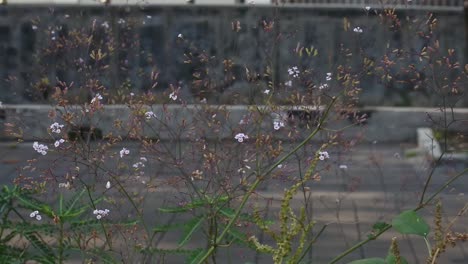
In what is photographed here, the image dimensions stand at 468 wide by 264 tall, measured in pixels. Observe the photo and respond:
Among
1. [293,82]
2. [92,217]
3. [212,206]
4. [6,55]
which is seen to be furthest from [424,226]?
[6,55]

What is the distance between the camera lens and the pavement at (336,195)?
5.29 metres

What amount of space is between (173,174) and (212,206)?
802 millimetres

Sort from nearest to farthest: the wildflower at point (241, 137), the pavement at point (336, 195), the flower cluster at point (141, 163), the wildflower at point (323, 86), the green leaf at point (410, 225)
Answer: the green leaf at point (410, 225) < the wildflower at point (241, 137) < the flower cluster at point (141, 163) < the wildflower at point (323, 86) < the pavement at point (336, 195)

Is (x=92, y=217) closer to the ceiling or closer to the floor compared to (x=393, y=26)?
closer to the floor

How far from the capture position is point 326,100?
18.5 ft

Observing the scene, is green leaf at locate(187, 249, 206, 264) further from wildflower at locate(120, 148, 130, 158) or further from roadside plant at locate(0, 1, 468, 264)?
wildflower at locate(120, 148, 130, 158)

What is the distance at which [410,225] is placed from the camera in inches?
162

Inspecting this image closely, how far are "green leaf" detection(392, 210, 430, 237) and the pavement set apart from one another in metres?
0.93

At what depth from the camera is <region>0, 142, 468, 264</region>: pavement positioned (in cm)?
529

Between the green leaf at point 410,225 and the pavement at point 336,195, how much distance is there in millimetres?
933

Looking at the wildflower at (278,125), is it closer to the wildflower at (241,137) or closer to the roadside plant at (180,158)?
the roadside plant at (180,158)

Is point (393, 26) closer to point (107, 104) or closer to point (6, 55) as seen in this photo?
point (107, 104)

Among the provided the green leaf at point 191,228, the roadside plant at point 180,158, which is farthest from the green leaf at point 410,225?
the green leaf at point 191,228

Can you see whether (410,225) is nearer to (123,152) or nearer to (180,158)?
(180,158)
